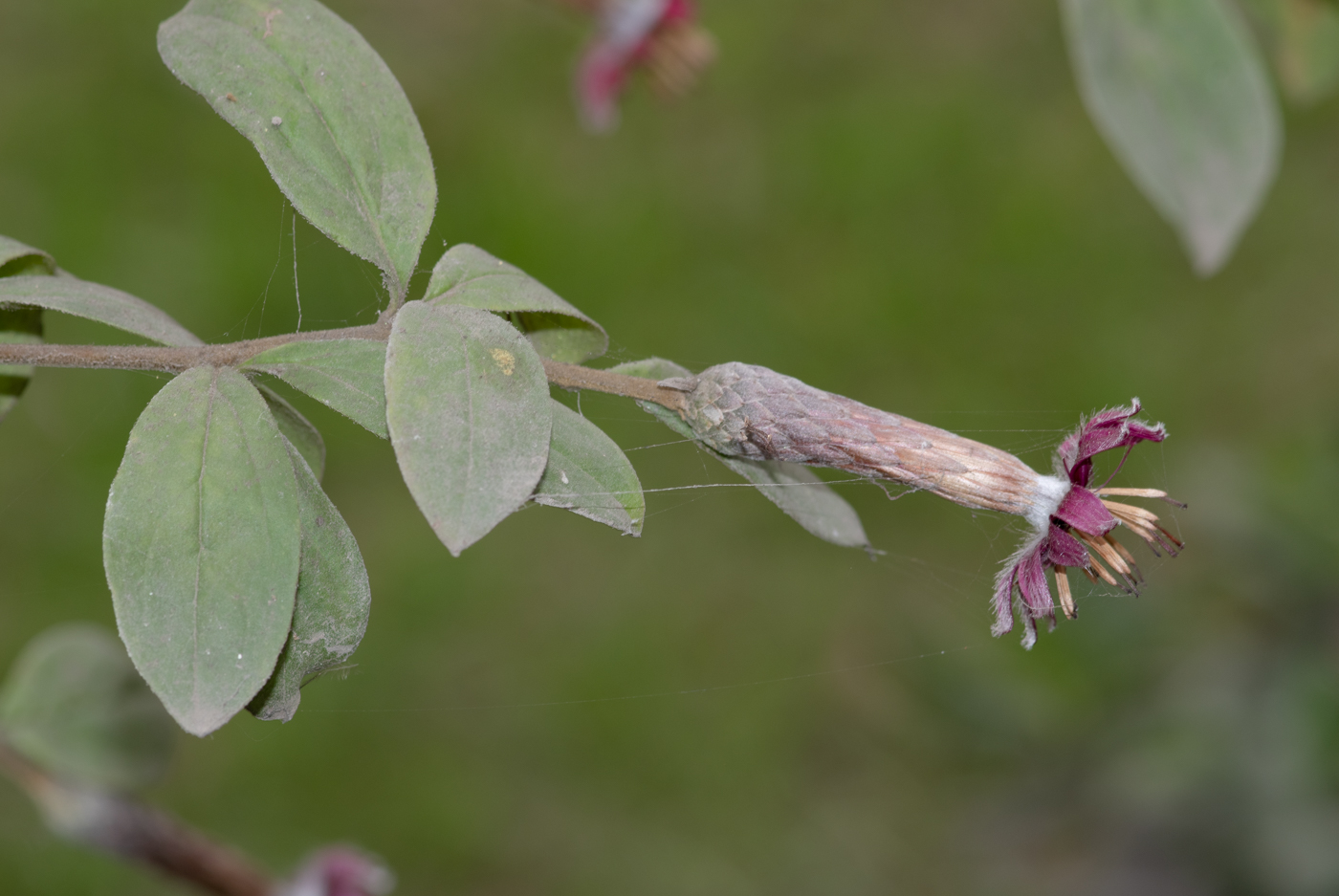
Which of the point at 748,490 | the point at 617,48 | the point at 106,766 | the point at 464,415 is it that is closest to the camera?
the point at 464,415

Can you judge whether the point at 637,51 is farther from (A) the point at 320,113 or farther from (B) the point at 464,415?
(B) the point at 464,415

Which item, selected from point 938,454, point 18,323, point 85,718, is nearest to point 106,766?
point 85,718

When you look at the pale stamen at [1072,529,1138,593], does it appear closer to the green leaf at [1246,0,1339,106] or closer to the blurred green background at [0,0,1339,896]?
the green leaf at [1246,0,1339,106]

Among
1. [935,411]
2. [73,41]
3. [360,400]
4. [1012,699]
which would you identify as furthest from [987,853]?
[73,41]

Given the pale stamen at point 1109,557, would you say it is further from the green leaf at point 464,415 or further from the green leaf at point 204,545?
the green leaf at point 204,545

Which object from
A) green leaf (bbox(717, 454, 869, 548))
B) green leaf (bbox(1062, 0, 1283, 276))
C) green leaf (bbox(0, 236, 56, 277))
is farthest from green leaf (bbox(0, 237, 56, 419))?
green leaf (bbox(1062, 0, 1283, 276))

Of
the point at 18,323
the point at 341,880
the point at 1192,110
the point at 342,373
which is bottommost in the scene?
the point at 341,880

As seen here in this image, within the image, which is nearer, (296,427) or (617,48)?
(296,427)
